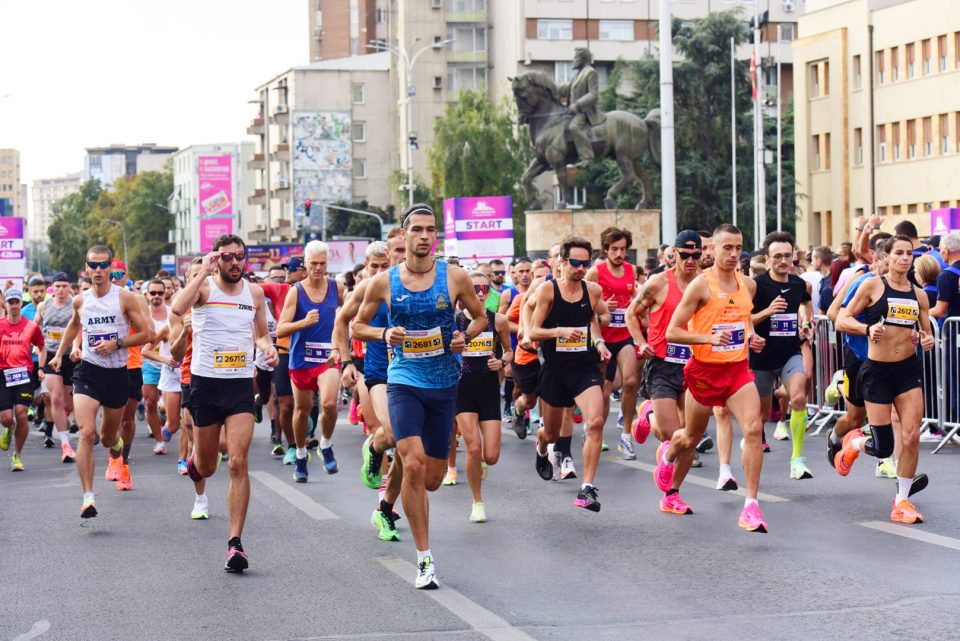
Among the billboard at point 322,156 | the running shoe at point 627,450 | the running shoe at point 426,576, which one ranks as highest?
the billboard at point 322,156

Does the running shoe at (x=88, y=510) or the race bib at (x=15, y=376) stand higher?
the race bib at (x=15, y=376)

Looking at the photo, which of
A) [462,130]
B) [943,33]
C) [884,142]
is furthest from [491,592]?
[462,130]

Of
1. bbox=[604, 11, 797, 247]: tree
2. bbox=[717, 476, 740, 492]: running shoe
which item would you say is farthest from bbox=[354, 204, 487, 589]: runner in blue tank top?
bbox=[604, 11, 797, 247]: tree

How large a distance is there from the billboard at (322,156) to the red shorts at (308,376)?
10147 centimetres

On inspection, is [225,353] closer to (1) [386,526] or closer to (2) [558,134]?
(1) [386,526]

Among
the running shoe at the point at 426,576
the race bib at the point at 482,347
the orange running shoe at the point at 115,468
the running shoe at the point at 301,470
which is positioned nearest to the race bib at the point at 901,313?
the race bib at the point at 482,347

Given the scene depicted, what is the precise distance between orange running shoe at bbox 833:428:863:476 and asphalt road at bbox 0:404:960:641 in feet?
0.83

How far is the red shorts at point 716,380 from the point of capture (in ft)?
34.8

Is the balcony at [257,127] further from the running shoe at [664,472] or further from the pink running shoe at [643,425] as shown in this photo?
the running shoe at [664,472]

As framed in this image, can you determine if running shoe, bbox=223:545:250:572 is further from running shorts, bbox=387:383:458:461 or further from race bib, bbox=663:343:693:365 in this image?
race bib, bbox=663:343:693:365

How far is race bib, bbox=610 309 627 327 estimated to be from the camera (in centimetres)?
1498

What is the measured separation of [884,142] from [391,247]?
57.5m

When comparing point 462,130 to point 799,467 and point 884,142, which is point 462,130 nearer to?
point 884,142

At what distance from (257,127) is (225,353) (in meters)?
123
